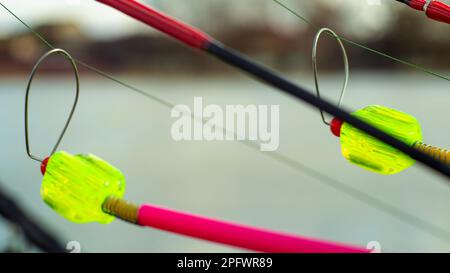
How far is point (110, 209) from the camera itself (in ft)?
1.33

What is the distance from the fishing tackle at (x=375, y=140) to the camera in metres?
0.41

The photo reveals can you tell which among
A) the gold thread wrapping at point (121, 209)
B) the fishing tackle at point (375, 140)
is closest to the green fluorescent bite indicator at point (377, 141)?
the fishing tackle at point (375, 140)

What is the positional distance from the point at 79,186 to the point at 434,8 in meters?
0.26

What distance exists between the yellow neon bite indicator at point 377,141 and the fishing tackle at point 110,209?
0.06 meters

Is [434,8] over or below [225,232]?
over

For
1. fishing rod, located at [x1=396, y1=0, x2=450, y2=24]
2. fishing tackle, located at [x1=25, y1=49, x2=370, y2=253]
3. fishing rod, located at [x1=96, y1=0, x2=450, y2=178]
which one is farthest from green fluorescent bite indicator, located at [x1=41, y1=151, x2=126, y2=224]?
fishing rod, located at [x1=396, y1=0, x2=450, y2=24]

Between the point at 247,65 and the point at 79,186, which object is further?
the point at 79,186

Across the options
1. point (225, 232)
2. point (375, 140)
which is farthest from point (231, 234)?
point (375, 140)

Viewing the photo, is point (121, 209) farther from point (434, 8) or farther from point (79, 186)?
Answer: point (434, 8)

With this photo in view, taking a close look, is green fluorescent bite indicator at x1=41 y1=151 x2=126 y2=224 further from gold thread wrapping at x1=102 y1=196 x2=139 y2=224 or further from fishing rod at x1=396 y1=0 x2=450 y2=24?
fishing rod at x1=396 y1=0 x2=450 y2=24

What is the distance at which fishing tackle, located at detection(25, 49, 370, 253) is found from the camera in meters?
0.35
